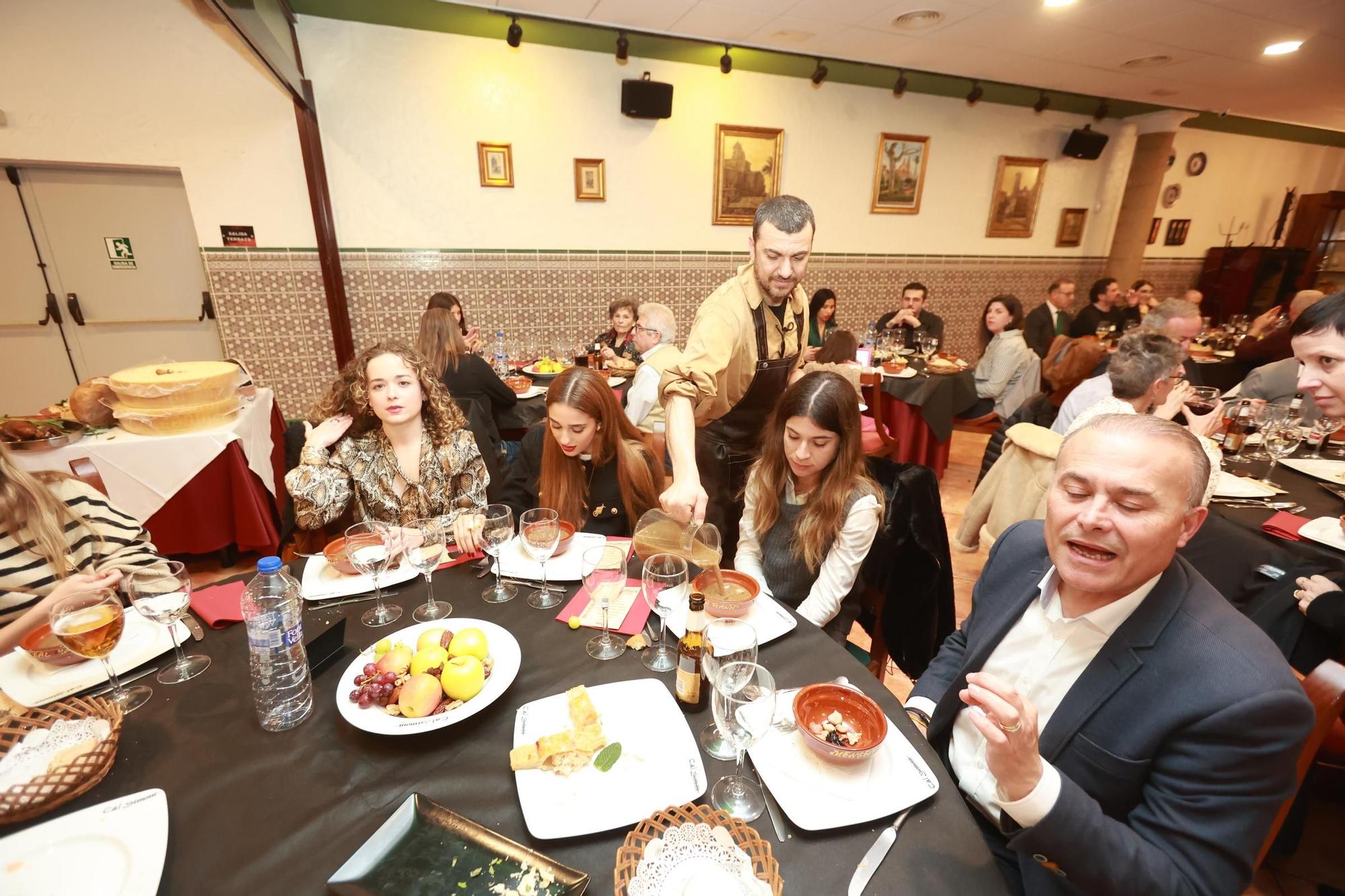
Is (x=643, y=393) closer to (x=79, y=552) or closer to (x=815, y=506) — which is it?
(x=815, y=506)

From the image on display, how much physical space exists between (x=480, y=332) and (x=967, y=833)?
19.1 feet

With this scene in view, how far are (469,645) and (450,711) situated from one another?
0.48ft

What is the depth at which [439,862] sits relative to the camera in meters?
0.89

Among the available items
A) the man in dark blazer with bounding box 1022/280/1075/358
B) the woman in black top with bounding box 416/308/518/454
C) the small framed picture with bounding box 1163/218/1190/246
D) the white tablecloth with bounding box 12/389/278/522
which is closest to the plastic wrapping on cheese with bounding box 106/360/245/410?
the white tablecloth with bounding box 12/389/278/522

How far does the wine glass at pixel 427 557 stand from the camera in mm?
1449

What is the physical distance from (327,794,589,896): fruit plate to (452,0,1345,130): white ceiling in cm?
557

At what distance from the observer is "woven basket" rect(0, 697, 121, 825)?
0.92 m

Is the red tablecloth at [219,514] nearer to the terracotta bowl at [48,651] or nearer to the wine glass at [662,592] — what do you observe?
the terracotta bowl at [48,651]

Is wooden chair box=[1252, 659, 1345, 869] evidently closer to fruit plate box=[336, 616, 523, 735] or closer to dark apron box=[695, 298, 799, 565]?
fruit plate box=[336, 616, 523, 735]

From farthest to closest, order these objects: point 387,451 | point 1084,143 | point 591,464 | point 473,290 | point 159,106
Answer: point 1084,143 → point 473,290 → point 159,106 → point 591,464 → point 387,451

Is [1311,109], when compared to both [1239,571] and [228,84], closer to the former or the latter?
[1239,571]

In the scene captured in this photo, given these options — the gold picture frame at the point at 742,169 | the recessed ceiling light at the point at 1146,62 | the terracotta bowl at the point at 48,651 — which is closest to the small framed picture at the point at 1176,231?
the recessed ceiling light at the point at 1146,62

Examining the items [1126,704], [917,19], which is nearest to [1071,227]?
[917,19]

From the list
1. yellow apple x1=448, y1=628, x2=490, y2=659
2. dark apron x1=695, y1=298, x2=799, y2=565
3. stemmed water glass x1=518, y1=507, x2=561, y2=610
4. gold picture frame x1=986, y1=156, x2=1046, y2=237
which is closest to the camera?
yellow apple x1=448, y1=628, x2=490, y2=659
